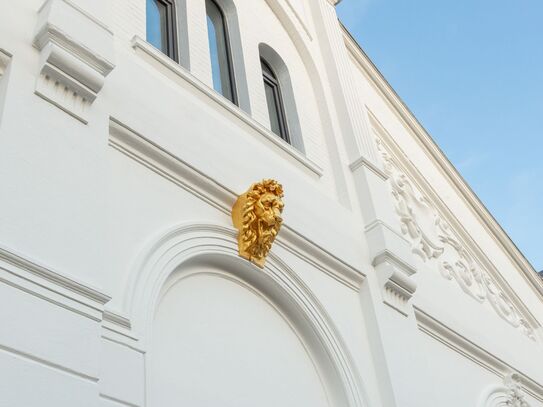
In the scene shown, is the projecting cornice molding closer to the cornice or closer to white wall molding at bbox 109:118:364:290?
white wall molding at bbox 109:118:364:290

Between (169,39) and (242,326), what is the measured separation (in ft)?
12.5

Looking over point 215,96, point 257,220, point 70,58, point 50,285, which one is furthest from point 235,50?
point 50,285

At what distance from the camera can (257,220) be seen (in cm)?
771

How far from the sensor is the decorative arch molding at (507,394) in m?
10.8

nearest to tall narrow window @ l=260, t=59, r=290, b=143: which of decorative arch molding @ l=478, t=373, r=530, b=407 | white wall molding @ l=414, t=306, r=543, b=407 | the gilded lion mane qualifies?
the gilded lion mane

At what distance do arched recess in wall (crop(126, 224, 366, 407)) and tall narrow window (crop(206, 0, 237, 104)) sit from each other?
2790 mm

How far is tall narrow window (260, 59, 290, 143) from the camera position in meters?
10.7

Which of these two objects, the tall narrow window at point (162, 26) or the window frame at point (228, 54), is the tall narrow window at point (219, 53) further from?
the tall narrow window at point (162, 26)

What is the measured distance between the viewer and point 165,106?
7.83 meters

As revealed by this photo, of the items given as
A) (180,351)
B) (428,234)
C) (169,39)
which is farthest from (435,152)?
(180,351)

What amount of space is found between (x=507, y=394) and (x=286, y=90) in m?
5.16

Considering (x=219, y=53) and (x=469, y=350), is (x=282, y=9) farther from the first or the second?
(x=469, y=350)

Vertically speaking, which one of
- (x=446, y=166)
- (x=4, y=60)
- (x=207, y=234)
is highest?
(x=446, y=166)

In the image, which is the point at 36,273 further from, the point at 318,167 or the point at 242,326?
the point at 318,167
